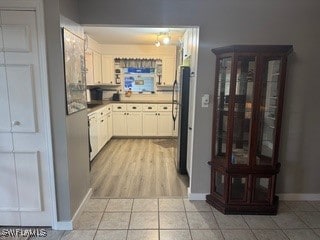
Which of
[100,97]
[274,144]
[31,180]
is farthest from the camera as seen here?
[100,97]

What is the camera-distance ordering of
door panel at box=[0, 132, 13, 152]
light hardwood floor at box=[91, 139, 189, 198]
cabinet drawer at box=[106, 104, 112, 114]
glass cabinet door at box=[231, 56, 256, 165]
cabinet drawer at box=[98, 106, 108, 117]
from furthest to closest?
cabinet drawer at box=[106, 104, 112, 114] → cabinet drawer at box=[98, 106, 108, 117] → light hardwood floor at box=[91, 139, 189, 198] → glass cabinet door at box=[231, 56, 256, 165] → door panel at box=[0, 132, 13, 152]

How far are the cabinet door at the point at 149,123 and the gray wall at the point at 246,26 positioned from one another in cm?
317

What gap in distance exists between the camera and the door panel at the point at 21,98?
6.88 feet

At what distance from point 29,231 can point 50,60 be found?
5.47ft

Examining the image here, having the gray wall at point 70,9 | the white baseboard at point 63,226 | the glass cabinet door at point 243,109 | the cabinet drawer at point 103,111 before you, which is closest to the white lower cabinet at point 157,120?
the cabinet drawer at point 103,111

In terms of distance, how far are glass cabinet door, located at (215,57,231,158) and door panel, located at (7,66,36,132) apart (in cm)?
191

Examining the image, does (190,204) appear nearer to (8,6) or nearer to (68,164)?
(68,164)

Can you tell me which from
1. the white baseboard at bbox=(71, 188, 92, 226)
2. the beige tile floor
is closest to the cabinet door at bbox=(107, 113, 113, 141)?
the white baseboard at bbox=(71, 188, 92, 226)

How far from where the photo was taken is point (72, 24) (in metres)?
2.39

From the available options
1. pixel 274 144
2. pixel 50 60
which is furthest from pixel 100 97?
pixel 274 144

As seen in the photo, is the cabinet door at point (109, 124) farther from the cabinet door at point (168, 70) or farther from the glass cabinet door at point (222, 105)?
the glass cabinet door at point (222, 105)

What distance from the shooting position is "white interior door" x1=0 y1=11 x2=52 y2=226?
6.73ft

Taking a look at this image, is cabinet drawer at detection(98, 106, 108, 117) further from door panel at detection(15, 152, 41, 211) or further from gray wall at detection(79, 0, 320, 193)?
door panel at detection(15, 152, 41, 211)

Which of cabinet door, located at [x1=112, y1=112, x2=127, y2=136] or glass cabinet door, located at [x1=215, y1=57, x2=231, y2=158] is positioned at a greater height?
glass cabinet door, located at [x1=215, y1=57, x2=231, y2=158]
